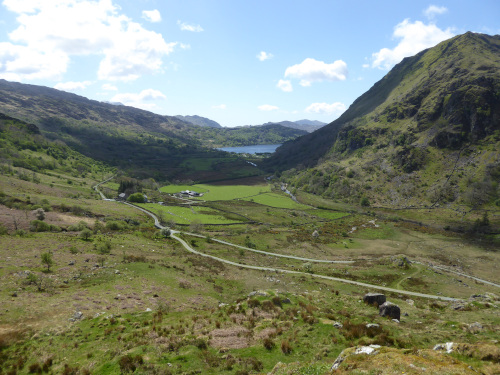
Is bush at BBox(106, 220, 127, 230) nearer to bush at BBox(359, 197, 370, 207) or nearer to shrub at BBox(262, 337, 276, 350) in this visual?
shrub at BBox(262, 337, 276, 350)

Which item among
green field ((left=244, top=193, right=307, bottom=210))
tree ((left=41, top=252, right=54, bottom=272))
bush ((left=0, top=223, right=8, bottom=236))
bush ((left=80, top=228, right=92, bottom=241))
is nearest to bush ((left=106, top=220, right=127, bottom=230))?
bush ((left=80, top=228, right=92, bottom=241))

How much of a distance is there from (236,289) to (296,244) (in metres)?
49.1

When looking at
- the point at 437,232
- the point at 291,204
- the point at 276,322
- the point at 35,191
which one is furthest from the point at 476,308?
the point at 35,191

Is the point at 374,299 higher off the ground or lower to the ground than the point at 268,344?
lower

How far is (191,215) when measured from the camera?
441 feet

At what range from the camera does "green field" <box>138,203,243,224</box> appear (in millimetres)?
124125

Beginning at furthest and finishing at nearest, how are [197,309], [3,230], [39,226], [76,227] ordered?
1. [76,227]
2. [39,226]
3. [3,230]
4. [197,309]

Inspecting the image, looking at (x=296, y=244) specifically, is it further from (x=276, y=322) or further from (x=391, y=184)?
(x=391, y=184)

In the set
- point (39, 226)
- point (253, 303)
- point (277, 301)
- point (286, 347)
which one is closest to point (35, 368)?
point (286, 347)

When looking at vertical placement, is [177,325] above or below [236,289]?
above

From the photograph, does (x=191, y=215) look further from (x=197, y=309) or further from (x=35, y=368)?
(x=35, y=368)

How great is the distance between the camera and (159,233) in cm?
9031

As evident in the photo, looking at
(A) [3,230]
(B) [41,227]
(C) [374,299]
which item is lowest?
(B) [41,227]

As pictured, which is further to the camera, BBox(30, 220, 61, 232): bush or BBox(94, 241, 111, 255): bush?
BBox(30, 220, 61, 232): bush
